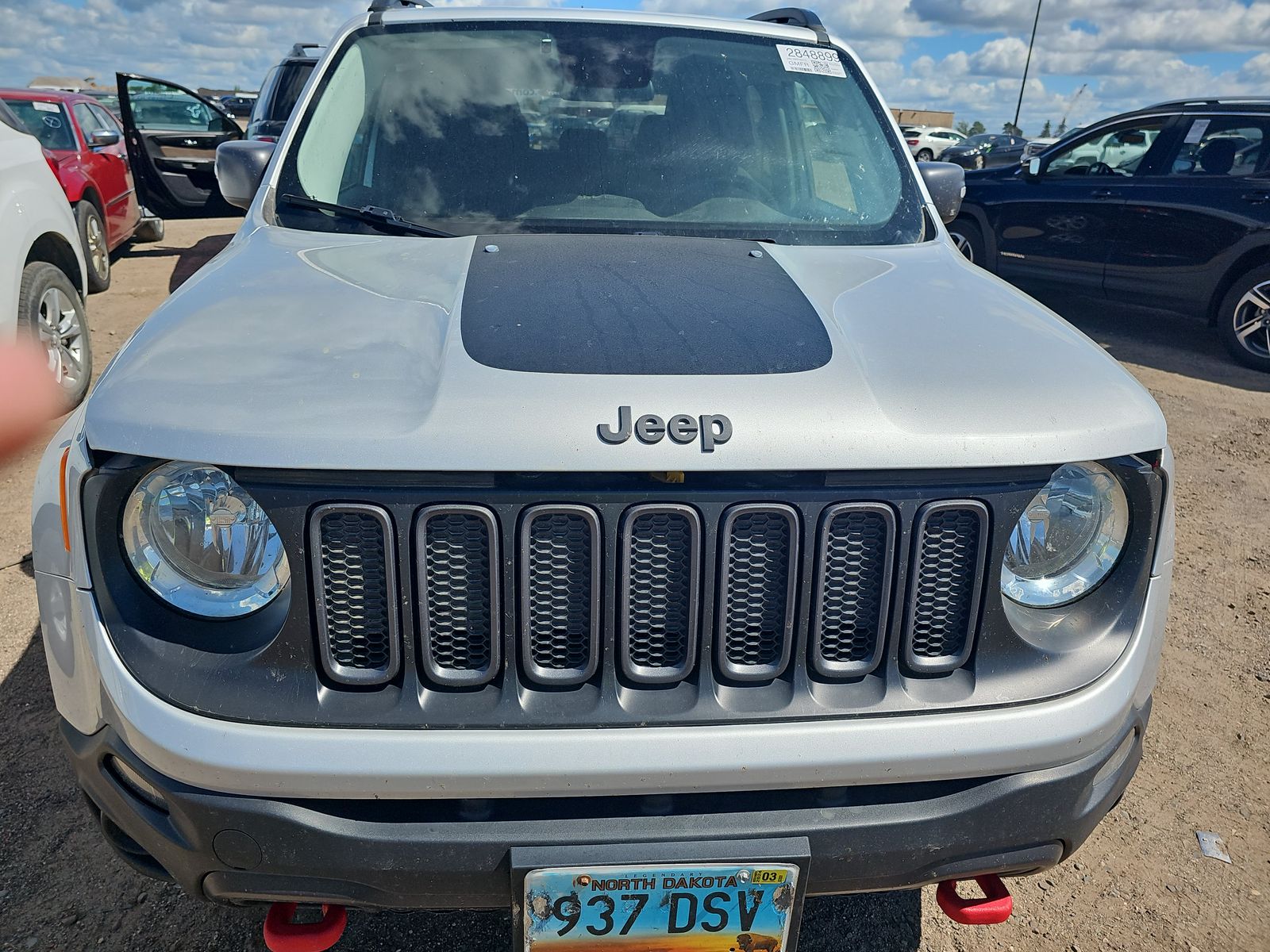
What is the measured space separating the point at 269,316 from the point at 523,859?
1.13 metres

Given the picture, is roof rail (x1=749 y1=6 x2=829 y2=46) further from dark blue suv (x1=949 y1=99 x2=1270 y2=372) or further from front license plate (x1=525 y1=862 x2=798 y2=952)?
dark blue suv (x1=949 y1=99 x2=1270 y2=372)

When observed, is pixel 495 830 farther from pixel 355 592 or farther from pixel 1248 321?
pixel 1248 321

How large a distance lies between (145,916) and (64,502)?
123 centimetres

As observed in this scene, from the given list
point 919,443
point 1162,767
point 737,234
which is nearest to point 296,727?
point 919,443

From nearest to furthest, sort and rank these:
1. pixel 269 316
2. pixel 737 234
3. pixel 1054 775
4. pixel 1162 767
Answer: pixel 1054 775 < pixel 269 316 < pixel 737 234 < pixel 1162 767

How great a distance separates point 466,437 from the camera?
154cm

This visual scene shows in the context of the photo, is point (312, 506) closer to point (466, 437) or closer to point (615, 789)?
point (466, 437)

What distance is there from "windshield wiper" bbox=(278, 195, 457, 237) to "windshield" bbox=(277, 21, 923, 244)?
0.02 m

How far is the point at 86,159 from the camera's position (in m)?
8.66

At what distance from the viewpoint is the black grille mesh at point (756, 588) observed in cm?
163

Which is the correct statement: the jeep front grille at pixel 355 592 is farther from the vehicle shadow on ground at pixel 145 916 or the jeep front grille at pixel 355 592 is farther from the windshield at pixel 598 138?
the windshield at pixel 598 138

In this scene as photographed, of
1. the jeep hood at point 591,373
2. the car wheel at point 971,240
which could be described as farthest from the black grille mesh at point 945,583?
the car wheel at point 971,240

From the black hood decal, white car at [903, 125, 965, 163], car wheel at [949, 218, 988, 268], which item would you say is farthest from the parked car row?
white car at [903, 125, 965, 163]

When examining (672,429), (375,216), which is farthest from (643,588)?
(375,216)
